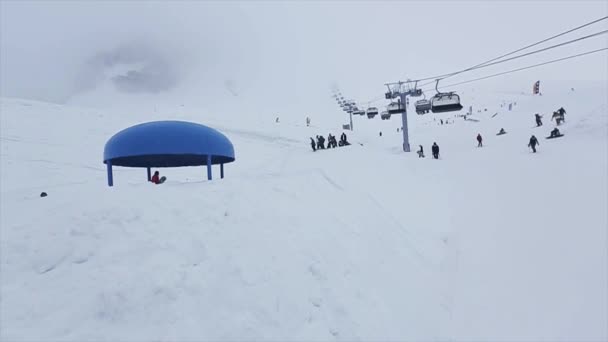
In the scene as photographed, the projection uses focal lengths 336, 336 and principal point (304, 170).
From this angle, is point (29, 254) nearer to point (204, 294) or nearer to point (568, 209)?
point (204, 294)

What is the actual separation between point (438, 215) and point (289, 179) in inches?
248

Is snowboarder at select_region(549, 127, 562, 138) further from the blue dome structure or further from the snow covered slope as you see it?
the blue dome structure

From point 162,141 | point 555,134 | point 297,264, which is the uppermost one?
point 555,134

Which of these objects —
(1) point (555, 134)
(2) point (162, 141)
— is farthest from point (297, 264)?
(1) point (555, 134)

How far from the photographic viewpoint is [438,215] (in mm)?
13227

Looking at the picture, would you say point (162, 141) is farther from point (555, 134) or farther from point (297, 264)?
point (555, 134)

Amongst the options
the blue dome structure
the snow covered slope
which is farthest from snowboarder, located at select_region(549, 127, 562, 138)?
the blue dome structure

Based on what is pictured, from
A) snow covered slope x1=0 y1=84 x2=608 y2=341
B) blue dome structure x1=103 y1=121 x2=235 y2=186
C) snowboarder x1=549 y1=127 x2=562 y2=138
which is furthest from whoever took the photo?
snowboarder x1=549 y1=127 x2=562 y2=138

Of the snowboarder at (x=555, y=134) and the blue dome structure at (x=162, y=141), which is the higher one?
the snowboarder at (x=555, y=134)

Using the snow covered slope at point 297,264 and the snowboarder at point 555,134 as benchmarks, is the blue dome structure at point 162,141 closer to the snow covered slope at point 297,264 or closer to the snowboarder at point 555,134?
the snow covered slope at point 297,264

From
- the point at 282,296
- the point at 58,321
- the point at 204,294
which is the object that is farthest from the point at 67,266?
the point at 282,296

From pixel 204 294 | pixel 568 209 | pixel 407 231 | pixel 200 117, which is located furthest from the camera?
pixel 200 117

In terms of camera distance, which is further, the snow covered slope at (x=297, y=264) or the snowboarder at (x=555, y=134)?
the snowboarder at (x=555, y=134)

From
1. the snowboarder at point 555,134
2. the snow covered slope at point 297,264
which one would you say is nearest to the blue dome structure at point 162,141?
the snow covered slope at point 297,264
